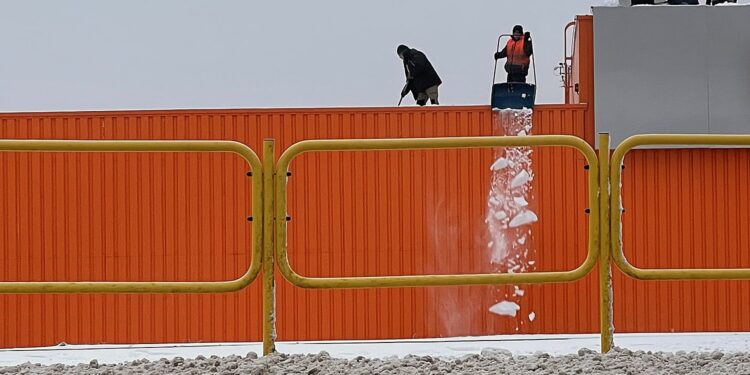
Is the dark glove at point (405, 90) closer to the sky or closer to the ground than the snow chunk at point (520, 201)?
closer to the sky

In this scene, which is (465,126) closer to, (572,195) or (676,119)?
(572,195)

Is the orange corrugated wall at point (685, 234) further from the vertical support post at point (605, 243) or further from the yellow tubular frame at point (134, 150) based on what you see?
the yellow tubular frame at point (134, 150)

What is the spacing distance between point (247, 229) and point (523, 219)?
7.76ft

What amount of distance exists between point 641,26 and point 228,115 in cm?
366

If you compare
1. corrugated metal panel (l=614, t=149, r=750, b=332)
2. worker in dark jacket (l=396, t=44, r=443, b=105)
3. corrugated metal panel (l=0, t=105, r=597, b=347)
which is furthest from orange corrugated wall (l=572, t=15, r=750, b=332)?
worker in dark jacket (l=396, t=44, r=443, b=105)

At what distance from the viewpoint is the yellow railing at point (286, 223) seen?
186 inches

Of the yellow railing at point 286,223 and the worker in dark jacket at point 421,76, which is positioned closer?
the yellow railing at point 286,223

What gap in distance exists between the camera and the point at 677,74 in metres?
8.43

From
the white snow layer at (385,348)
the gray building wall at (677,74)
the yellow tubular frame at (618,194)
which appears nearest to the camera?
the yellow tubular frame at (618,194)

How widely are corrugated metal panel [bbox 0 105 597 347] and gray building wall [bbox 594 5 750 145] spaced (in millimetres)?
686

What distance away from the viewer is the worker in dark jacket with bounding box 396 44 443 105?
9969 millimetres

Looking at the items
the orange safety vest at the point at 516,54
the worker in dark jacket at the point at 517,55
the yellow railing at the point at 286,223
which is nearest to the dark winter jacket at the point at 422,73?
the worker in dark jacket at the point at 517,55

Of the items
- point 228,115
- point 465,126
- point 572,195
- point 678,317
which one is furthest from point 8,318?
point 678,317

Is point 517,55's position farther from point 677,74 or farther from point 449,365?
point 449,365
